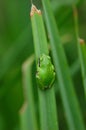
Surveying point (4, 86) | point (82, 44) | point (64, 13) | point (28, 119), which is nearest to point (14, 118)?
point (4, 86)

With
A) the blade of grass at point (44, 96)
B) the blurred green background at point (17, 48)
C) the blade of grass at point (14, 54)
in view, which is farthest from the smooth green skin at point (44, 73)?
the blade of grass at point (14, 54)

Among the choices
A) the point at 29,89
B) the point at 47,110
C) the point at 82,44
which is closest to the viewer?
the point at 47,110

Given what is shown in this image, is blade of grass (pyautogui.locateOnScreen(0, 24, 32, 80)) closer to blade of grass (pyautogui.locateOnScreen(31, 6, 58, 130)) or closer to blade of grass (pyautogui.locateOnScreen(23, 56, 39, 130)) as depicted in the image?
blade of grass (pyautogui.locateOnScreen(23, 56, 39, 130))

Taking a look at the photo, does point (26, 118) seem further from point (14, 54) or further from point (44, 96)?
point (14, 54)

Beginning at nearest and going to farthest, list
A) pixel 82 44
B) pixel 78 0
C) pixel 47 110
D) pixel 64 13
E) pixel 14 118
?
pixel 47 110 < pixel 82 44 < pixel 78 0 < pixel 64 13 < pixel 14 118

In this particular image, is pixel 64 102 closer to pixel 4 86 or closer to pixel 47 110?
pixel 47 110

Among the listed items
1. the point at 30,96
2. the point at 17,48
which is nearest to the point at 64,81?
the point at 30,96
